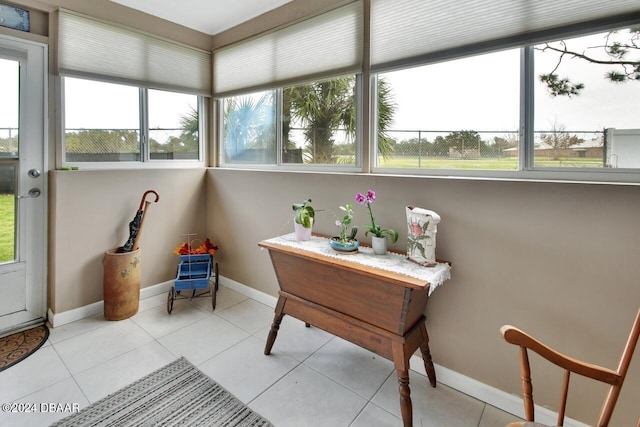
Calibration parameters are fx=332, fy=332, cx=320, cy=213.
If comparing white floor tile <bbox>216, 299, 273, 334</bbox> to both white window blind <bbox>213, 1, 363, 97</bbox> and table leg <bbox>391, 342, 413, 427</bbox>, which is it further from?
white window blind <bbox>213, 1, 363, 97</bbox>

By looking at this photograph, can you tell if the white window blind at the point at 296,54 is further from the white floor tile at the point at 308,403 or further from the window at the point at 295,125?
the white floor tile at the point at 308,403

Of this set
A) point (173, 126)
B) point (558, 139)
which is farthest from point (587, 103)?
point (173, 126)

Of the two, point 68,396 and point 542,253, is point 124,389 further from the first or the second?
point 542,253

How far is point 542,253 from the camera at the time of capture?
1.55 meters

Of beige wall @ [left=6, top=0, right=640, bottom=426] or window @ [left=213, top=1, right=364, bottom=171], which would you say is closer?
beige wall @ [left=6, top=0, right=640, bottom=426]

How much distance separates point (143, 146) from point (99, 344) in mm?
1651

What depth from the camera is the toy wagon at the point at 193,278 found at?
2672 millimetres

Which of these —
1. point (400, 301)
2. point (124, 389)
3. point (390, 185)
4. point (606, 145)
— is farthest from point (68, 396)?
point (606, 145)

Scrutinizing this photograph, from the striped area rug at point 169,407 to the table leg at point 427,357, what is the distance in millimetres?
878

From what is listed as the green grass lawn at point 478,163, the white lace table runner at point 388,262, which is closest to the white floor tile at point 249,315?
the white lace table runner at point 388,262

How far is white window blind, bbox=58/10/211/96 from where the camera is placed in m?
2.43

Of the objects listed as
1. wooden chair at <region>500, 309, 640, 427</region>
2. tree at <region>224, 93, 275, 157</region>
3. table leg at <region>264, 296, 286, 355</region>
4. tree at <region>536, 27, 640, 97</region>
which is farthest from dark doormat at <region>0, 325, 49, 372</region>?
tree at <region>536, 27, 640, 97</region>

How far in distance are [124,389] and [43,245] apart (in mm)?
1422

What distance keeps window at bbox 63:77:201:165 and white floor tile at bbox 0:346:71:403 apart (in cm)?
139
